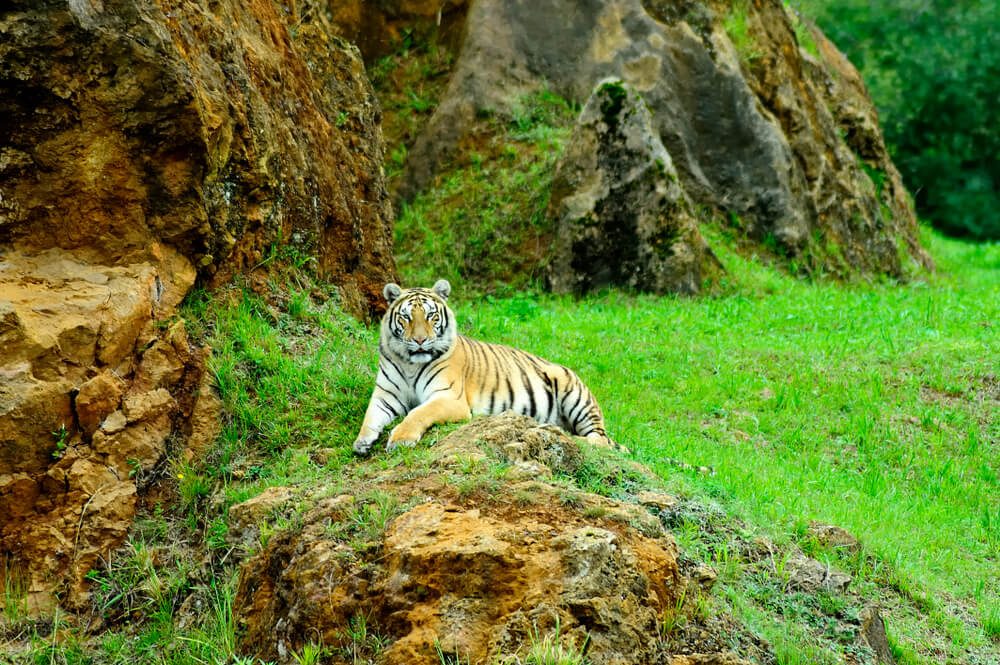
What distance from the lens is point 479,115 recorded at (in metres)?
17.1

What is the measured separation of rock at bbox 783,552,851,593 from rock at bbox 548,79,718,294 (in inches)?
330

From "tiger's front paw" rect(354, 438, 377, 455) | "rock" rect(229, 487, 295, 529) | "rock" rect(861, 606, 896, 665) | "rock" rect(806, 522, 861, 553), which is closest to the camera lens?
"rock" rect(861, 606, 896, 665)

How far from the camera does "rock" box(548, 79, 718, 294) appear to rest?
1484 cm

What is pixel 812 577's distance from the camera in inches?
258

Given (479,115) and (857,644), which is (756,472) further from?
(479,115)

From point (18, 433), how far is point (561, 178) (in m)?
9.92

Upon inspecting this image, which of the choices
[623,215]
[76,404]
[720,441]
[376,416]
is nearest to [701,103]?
[623,215]

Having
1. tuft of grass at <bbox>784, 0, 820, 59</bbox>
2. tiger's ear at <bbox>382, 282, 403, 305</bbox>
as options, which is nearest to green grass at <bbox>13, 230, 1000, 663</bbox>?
tiger's ear at <bbox>382, 282, 403, 305</bbox>

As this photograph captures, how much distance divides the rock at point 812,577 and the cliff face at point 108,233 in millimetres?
4285

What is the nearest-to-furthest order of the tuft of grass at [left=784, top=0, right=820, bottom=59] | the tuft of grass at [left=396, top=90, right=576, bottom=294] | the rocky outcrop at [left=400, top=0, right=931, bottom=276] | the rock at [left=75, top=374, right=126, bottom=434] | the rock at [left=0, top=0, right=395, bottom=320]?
the rock at [left=75, top=374, right=126, bottom=434], the rock at [left=0, top=0, right=395, bottom=320], the tuft of grass at [left=396, top=90, right=576, bottom=294], the rocky outcrop at [left=400, top=0, right=931, bottom=276], the tuft of grass at [left=784, top=0, right=820, bottom=59]

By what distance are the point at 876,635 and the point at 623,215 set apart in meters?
9.25

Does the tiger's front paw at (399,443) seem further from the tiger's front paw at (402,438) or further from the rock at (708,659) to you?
the rock at (708,659)

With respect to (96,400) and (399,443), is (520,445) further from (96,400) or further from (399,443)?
(96,400)

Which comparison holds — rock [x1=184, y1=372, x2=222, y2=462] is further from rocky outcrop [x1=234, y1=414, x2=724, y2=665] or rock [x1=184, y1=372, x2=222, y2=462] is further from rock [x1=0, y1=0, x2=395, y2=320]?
rocky outcrop [x1=234, y1=414, x2=724, y2=665]
